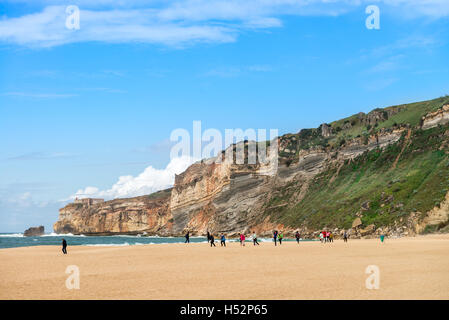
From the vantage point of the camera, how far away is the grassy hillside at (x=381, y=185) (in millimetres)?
74688

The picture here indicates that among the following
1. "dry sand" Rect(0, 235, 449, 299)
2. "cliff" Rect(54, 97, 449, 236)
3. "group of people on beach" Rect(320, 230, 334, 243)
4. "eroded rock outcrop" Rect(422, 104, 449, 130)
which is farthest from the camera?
"eroded rock outcrop" Rect(422, 104, 449, 130)

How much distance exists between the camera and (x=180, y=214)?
142 meters

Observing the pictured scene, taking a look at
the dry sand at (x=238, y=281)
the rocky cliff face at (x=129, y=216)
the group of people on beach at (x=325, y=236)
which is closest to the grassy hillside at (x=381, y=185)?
the group of people on beach at (x=325, y=236)

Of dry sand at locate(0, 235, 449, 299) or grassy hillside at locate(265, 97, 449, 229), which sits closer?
dry sand at locate(0, 235, 449, 299)

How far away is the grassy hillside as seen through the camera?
74.7m

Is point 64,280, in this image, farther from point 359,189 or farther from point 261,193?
point 261,193

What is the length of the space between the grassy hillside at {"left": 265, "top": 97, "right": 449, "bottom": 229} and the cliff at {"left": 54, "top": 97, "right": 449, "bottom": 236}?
0.84 feet

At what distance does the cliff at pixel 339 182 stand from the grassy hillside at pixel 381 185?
26 centimetres

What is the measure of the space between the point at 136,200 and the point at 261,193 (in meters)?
85.0

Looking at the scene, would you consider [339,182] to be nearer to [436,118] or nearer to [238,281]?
[436,118]

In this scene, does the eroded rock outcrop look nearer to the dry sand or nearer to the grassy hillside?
the grassy hillside

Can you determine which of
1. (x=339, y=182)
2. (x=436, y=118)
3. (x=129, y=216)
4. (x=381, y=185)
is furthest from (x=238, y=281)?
(x=129, y=216)

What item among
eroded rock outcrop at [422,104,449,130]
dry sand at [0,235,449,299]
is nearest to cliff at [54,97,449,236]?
eroded rock outcrop at [422,104,449,130]

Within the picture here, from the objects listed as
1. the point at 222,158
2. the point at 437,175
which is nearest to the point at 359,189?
the point at 437,175
